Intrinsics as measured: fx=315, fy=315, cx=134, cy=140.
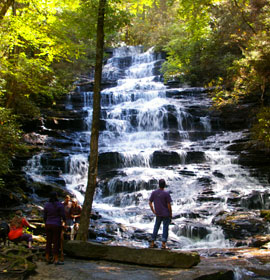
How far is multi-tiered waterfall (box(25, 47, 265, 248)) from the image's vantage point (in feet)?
43.1

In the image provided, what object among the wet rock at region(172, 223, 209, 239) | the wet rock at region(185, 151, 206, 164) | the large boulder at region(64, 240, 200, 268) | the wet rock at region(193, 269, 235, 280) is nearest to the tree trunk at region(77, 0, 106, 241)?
the large boulder at region(64, 240, 200, 268)

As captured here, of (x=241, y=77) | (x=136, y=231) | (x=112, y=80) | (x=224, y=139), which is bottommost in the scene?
(x=136, y=231)

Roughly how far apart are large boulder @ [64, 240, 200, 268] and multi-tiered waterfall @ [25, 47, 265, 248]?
3.94 meters

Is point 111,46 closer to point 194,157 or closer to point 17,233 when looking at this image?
point 194,157

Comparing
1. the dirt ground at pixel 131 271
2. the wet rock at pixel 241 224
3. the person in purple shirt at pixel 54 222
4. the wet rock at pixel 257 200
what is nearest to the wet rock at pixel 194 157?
the wet rock at pixel 257 200

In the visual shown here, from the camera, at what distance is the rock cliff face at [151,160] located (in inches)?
500

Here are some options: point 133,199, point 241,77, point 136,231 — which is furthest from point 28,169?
point 241,77

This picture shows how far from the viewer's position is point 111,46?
4212 centimetres

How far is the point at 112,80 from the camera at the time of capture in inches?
1212

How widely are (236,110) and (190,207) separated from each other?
39.5 ft

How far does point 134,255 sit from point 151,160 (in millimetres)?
12163

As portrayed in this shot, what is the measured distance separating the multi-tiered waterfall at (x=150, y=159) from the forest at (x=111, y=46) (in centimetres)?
198

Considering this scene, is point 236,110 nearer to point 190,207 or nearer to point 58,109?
point 190,207

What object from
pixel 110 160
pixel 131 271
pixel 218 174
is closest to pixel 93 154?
pixel 131 271
